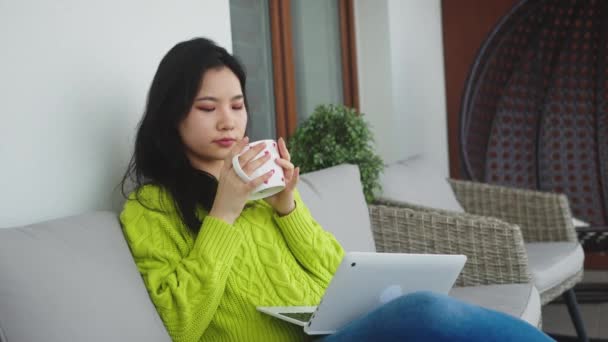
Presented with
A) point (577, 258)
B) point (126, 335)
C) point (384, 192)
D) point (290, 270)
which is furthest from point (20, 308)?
point (577, 258)

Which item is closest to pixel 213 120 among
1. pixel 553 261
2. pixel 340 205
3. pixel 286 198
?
pixel 286 198

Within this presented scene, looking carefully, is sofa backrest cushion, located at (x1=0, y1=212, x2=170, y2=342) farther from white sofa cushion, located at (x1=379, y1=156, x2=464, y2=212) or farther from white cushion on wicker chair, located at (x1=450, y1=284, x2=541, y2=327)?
white sofa cushion, located at (x1=379, y1=156, x2=464, y2=212)

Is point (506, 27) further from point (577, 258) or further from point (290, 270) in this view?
point (290, 270)

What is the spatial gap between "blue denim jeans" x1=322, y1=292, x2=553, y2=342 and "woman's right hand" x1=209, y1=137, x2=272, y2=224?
1.26ft

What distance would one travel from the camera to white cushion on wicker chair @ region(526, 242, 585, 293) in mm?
2541

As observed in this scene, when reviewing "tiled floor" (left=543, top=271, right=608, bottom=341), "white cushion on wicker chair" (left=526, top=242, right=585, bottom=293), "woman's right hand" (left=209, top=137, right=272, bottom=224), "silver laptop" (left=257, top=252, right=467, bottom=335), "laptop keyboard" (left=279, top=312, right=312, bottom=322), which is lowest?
"tiled floor" (left=543, top=271, right=608, bottom=341)

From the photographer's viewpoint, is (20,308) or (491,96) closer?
(20,308)

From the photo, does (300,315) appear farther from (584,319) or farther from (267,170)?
(584,319)

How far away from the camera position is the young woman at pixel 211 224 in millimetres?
1444

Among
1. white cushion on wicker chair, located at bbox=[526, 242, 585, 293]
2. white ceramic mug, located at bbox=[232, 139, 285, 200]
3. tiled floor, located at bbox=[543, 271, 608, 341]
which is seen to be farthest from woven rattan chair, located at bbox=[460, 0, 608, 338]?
white ceramic mug, located at bbox=[232, 139, 285, 200]

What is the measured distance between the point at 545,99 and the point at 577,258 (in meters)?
1.41

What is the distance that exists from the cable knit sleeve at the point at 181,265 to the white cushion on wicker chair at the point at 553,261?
136cm

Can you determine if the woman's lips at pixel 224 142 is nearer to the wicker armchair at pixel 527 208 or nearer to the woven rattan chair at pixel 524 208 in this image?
the woven rattan chair at pixel 524 208

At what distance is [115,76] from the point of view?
1.80 metres
